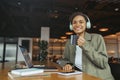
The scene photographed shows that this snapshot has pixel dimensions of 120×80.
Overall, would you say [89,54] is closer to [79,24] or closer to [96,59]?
[96,59]

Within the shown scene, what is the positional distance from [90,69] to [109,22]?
7.53 metres

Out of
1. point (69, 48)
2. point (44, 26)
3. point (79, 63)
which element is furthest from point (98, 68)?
point (44, 26)

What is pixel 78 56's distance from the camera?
6.22 ft

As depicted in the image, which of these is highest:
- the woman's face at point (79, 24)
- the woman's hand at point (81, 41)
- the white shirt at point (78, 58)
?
the woman's face at point (79, 24)

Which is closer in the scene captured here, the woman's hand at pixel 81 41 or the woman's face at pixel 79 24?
the woman's hand at pixel 81 41

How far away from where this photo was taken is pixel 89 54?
165 cm

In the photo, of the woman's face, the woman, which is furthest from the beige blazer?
the woman's face

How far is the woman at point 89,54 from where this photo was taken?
5.40 ft

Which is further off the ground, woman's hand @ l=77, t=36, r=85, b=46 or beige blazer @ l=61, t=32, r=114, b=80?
woman's hand @ l=77, t=36, r=85, b=46

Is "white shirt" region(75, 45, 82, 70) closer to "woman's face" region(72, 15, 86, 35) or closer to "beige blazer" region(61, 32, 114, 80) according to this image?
"beige blazer" region(61, 32, 114, 80)

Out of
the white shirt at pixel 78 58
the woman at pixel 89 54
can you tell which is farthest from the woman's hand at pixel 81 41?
the white shirt at pixel 78 58

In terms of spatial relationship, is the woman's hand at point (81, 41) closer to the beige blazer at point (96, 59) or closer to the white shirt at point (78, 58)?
the beige blazer at point (96, 59)

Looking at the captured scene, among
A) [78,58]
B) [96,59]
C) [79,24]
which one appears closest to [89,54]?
[96,59]

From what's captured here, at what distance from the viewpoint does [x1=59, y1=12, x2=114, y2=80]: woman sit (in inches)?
64.8
